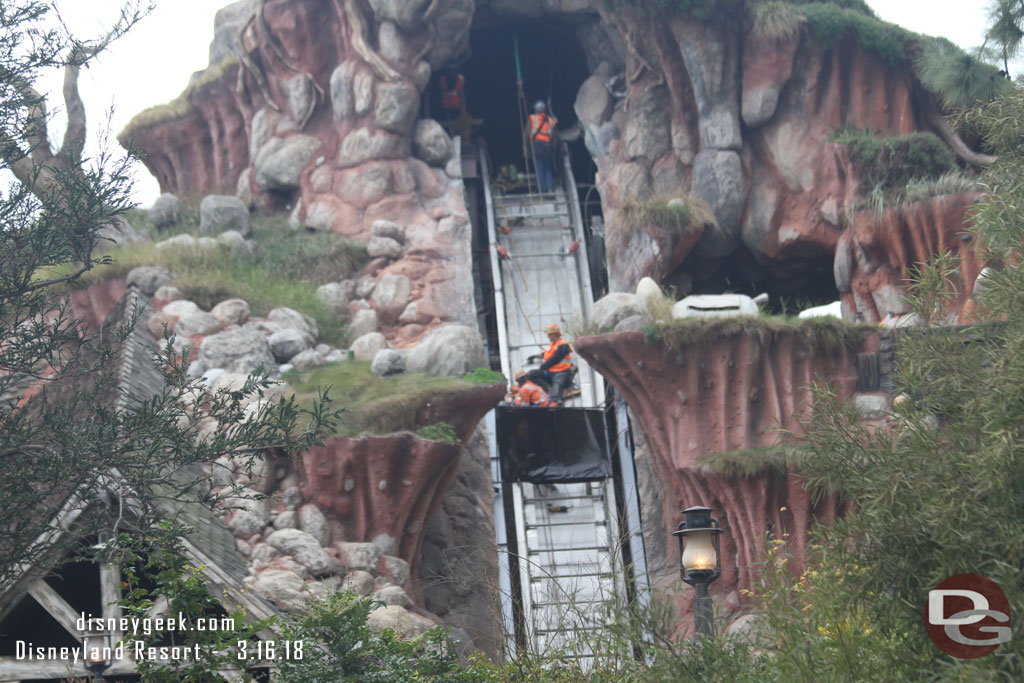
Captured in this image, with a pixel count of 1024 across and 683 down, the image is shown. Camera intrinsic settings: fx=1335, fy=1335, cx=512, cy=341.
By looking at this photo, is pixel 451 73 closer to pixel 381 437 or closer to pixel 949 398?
pixel 381 437

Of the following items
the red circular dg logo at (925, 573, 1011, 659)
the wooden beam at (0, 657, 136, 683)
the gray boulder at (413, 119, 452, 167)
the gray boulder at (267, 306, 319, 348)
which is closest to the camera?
the red circular dg logo at (925, 573, 1011, 659)

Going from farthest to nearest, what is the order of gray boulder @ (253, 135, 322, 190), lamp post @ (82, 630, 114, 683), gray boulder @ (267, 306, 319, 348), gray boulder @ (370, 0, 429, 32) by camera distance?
gray boulder @ (253, 135, 322, 190) < gray boulder @ (370, 0, 429, 32) < gray boulder @ (267, 306, 319, 348) < lamp post @ (82, 630, 114, 683)

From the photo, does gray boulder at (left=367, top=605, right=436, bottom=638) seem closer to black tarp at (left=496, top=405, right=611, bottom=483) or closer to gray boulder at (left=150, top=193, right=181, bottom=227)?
black tarp at (left=496, top=405, right=611, bottom=483)

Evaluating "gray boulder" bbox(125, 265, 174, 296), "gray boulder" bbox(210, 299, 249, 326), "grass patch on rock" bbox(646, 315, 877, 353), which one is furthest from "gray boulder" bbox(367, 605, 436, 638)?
"gray boulder" bbox(125, 265, 174, 296)

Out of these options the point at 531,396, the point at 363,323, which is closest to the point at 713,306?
the point at 531,396

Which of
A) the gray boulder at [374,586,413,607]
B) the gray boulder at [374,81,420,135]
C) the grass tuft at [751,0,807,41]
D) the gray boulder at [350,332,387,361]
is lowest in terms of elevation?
the gray boulder at [374,586,413,607]

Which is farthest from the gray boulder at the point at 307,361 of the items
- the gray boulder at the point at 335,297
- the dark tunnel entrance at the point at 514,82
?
the dark tunnel entrance at the point at 514,82

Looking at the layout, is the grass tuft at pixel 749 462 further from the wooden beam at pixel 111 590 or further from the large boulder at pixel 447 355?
the wooden beam at pixel 111 590

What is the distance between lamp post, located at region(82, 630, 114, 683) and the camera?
10253 mm

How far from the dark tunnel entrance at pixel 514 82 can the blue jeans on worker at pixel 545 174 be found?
1.56 metres

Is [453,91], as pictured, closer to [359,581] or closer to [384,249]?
[384,249]

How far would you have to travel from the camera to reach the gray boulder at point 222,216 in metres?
20.5

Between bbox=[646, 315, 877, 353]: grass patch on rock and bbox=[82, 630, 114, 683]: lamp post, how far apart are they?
7775mm

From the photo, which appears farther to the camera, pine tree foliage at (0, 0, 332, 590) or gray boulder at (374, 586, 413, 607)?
gray boulder at (374, 586, 413, 607)
